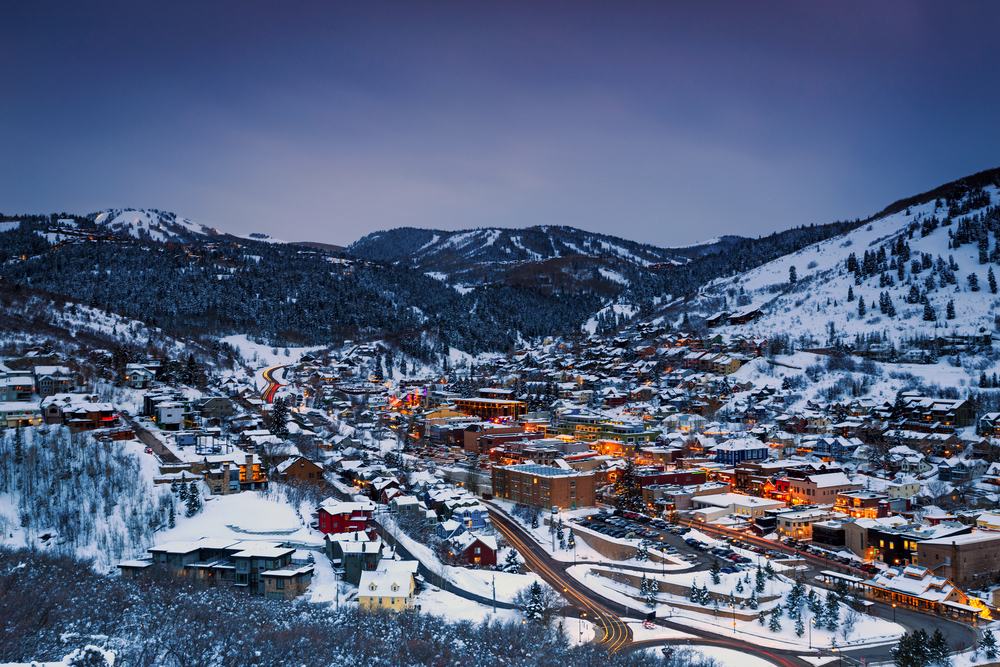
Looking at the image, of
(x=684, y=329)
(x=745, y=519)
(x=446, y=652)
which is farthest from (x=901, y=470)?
(x=684, y=329)

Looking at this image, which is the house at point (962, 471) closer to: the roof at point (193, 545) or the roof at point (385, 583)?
the roof at point (385, 583)

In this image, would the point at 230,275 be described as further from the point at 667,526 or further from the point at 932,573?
the point at 932,573

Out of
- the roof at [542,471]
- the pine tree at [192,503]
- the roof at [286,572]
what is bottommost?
the roof at [286,572]

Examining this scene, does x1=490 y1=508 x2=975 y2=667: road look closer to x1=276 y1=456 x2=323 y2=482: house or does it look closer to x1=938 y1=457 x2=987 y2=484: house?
x1=276 y1=456 x2=323 y2=482: house

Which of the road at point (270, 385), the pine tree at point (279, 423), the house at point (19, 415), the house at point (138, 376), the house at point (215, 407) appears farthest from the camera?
the road at point (270, 385)

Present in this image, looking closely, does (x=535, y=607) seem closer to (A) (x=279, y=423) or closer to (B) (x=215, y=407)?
(A) (x=279, y=423)

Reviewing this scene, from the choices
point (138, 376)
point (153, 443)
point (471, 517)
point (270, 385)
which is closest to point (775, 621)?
point (471, 517)

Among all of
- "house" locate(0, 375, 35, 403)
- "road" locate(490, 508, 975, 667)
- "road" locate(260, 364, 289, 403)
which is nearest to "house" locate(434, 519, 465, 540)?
"road" locate(490, 508, 975, 667)

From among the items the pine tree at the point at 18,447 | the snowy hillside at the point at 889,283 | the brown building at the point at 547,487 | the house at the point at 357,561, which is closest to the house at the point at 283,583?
→ the house at the point at 357,561
